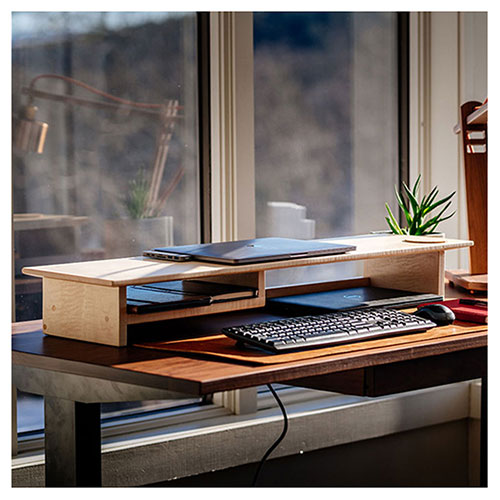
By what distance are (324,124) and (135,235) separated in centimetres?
82

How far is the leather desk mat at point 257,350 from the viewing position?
1314 mm

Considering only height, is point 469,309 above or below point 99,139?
below

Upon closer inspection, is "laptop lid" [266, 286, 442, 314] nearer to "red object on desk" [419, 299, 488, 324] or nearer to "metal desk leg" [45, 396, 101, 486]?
"red object on desk" [419, 299, 488, 324]

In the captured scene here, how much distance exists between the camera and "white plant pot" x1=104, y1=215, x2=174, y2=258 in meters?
2.30

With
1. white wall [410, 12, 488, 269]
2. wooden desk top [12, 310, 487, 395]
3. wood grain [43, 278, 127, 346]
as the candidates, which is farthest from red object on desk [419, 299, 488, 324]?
white wall [410, 12, 488, 269]

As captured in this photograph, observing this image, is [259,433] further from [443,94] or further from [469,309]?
[443,94]

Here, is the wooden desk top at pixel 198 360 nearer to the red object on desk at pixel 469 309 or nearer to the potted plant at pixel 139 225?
the red object on desk at pixel 469 309

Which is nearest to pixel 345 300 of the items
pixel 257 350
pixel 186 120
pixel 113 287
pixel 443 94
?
pixel 257 350

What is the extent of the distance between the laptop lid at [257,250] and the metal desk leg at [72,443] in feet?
1.16

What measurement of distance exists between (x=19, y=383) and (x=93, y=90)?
1.08 meters

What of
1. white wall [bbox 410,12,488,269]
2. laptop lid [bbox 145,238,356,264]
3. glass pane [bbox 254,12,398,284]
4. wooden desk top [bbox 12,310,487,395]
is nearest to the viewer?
wooden desk top [bbox 12,310,487,395]

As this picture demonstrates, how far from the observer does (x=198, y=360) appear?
1.32 metres

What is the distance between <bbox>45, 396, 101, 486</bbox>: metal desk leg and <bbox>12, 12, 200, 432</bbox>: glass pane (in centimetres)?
80
